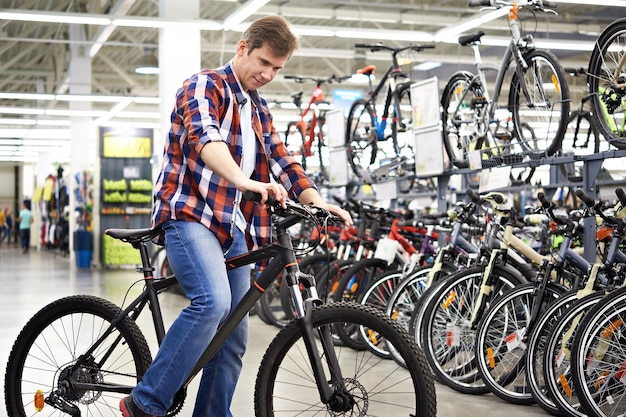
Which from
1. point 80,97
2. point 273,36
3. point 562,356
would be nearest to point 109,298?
point 562,356

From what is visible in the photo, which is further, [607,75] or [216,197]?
[607,75]

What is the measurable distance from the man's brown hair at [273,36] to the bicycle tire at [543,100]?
2.41 meters

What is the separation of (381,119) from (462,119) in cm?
169

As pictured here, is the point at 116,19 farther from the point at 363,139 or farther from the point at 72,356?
the point at 72,356

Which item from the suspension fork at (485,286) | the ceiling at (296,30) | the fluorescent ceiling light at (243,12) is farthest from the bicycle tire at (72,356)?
the fluorescent ceiling light at (243,12)

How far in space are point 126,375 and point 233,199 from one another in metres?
0.75

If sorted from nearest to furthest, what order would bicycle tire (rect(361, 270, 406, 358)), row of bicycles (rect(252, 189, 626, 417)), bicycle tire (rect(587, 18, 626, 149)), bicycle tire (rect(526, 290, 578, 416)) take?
row of bicycles (rect(252, 189, 626, 417)) < bicycle tire (rect(526, 290, 578, 416)) < bicycle tire (rect(587, 18, 626, 149)) < bicycle tire (rect(361, 270, 406, 358))

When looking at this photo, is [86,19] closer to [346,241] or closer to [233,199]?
[346,241]

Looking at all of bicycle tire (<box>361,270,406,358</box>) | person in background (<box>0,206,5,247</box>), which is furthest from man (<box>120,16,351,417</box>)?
person in background (<box>0,206,5,247</box>)

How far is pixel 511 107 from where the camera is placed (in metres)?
5.39

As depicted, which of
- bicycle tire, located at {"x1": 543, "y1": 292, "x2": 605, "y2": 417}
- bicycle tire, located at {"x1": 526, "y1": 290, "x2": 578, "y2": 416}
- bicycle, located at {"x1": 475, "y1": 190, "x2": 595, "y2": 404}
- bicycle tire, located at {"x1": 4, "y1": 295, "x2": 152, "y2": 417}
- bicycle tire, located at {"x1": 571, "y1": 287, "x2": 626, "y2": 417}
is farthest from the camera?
bicycle, located at {"x1": 475, "y1": 190, "x2": 595, "y2": 404}

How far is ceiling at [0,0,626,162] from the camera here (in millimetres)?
11797

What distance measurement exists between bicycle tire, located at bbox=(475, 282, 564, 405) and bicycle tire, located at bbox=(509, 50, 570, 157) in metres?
0.99

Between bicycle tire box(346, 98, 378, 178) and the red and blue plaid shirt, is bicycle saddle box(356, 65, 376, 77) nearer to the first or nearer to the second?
bicycle tire box(346, 98, 378, 178)
